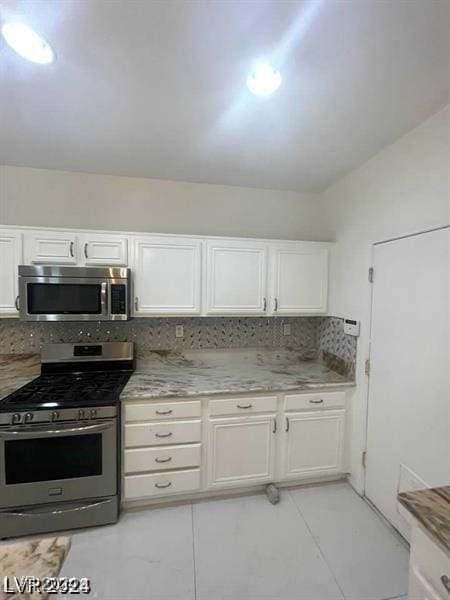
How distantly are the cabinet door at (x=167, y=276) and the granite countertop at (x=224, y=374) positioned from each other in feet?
1.79

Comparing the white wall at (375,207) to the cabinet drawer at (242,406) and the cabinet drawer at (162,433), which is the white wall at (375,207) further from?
the cabinet drawer at (162,433)

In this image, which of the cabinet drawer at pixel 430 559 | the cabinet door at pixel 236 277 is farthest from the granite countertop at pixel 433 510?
the cabinet door at pixel 236 277

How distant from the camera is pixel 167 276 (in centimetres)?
237

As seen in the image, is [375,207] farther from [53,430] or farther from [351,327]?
[53,430]

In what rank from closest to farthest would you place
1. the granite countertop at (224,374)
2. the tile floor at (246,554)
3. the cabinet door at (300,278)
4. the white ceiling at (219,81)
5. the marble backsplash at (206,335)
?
the white ceiling at (219,81) → the tile floor at (246,554) → the granite countertop at (224,374) → the marble backsplash at (206,335) → the cabinet door at (300,278)

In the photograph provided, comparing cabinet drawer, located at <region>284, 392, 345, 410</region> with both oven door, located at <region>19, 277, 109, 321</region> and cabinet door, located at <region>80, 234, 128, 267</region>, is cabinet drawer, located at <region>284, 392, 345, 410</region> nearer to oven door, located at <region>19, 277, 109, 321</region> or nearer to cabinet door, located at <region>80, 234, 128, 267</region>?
oven door, located at <region>19, 277, 109, 321</region>

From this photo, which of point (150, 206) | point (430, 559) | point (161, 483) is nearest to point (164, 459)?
Answer: point (161, 483)

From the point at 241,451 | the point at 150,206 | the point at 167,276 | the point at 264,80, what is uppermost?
the point at 264,80

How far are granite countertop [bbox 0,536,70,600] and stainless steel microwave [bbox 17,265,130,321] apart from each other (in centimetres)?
156

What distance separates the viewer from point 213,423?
2.14m

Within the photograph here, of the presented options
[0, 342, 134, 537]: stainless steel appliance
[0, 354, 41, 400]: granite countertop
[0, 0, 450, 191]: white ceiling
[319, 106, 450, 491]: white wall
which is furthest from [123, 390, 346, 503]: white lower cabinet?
[0, 0, 450, 191]: white ceiling

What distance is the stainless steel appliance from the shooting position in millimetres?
1776

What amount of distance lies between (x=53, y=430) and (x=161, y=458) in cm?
76

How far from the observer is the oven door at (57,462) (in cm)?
178
